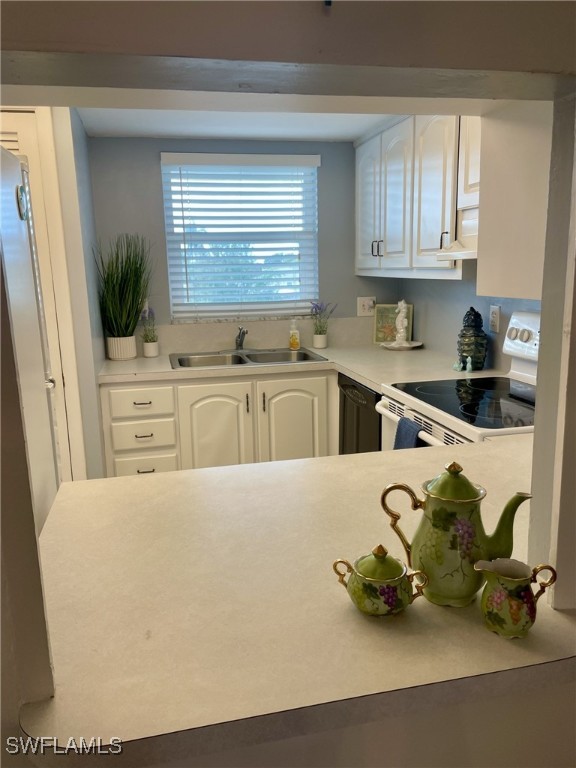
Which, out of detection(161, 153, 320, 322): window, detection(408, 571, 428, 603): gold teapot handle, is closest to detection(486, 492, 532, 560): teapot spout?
detection(408, 571, 428, 603): gold teapot handle

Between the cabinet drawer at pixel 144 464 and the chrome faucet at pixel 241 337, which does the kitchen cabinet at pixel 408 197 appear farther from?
the cabinet drawer at pixel 144 464

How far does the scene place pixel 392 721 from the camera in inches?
33.4

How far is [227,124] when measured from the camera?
319cm

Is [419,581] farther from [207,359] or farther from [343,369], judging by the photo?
[207,359]

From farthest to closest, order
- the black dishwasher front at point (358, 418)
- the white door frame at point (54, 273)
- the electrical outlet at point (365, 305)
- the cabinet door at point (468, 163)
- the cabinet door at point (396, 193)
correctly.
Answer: the electrical outlet at point (365, 305)
the cabinet door at point (396, 193)
the black dishwasher front at point (358, 418)
the white door frame at point (54, 273)
the cabinet door at point (468, 163)

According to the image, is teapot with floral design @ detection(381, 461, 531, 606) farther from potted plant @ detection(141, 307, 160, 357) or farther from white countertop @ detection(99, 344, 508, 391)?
potted plant @ detection(141, 307, 160, 357)

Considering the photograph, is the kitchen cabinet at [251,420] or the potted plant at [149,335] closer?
the kitchen cabinet at [251,420]

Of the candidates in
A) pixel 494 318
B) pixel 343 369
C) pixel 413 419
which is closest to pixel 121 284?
pixel 343 369

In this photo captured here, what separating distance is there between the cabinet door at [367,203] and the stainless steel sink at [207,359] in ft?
3.31

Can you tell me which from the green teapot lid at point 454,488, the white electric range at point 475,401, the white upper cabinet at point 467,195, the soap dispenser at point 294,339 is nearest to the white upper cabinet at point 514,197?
the green teapot lid at point 454,488

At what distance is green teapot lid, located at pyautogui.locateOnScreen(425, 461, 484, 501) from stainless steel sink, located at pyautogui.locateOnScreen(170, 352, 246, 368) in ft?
9.12

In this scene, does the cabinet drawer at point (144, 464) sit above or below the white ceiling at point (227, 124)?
below

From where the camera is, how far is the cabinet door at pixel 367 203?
11.3 feet

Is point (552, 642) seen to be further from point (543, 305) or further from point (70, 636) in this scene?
point (70, 636)
